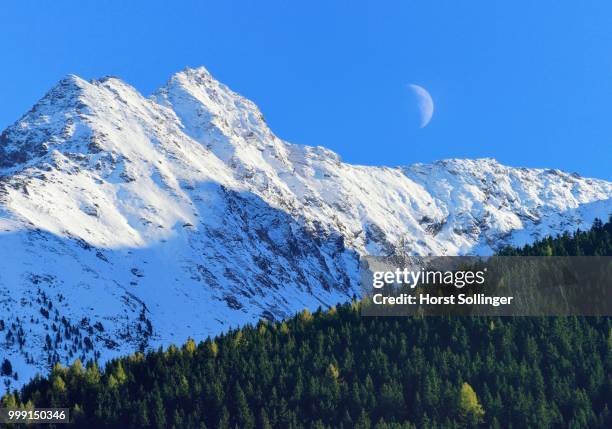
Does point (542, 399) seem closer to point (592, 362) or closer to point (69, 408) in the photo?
point (592, 362)

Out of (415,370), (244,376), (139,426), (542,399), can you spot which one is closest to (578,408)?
(542,399)

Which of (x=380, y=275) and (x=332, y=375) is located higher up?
(x=380, y=275)

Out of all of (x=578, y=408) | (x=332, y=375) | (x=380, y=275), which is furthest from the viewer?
(x=332, y=375)

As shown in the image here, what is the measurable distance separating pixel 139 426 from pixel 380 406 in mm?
50948

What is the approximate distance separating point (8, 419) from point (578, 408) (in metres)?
118

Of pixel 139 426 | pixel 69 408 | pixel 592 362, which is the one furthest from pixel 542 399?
pixel 69 408

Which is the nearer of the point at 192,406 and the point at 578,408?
the point at 578,408

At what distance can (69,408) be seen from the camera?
189 metres

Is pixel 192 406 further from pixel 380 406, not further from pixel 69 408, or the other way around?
pixel 380 406

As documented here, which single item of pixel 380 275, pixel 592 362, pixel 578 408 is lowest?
pixel 578 408

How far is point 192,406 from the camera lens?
184 meters

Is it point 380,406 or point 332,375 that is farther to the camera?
point 332,375

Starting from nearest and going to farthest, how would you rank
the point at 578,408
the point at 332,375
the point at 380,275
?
the point at 578,408 → the point at 380,275 → the point at 332,375

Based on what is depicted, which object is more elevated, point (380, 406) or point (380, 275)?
point (380, 275)
